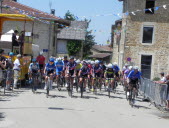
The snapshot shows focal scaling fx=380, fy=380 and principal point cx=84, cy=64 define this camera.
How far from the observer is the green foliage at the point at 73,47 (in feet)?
191

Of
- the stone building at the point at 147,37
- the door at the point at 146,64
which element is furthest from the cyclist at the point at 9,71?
the door at the point at 146,64

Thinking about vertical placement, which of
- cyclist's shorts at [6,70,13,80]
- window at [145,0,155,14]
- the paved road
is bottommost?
the paved road

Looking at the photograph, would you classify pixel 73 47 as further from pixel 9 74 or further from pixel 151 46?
pixel 9 74

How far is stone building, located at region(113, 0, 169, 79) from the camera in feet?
132

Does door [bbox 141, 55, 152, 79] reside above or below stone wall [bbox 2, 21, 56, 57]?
below

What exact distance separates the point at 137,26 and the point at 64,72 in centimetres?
2198

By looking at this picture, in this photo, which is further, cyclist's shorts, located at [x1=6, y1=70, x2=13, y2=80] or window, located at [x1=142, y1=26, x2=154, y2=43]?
window, located at [x1=142, y1=26, x2=154, y2=43]

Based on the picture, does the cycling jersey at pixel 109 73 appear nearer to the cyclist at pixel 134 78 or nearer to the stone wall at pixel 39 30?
the cyclist at pixel 134 78

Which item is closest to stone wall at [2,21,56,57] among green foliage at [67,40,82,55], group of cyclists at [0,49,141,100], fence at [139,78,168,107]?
green foliage at [67,40,82,55]

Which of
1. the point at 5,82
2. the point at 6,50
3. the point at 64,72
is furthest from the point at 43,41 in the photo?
the point at 5,82

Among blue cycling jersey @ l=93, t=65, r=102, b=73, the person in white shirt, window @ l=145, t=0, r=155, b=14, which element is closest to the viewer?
the person in white shirt

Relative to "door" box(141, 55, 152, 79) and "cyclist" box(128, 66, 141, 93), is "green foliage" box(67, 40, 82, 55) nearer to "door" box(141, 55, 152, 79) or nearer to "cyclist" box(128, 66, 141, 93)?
"door" box(141, 55, 152, 79)

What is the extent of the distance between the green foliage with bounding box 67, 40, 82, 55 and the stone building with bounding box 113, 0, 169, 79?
725 inches

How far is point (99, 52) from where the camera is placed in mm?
94438
